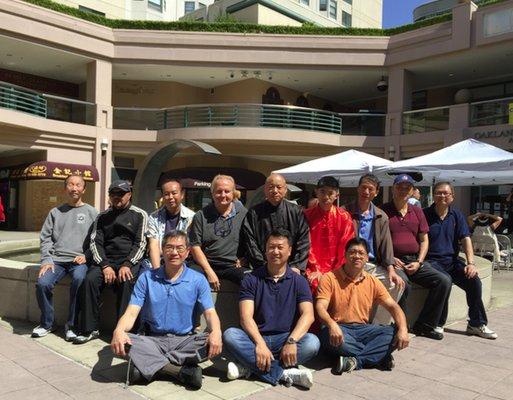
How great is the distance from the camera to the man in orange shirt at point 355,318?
4.31m

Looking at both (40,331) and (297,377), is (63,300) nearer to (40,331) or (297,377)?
(40,331)

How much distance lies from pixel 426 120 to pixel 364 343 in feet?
58.1

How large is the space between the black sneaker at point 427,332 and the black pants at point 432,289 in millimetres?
40

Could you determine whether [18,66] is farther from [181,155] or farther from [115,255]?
[115,255]

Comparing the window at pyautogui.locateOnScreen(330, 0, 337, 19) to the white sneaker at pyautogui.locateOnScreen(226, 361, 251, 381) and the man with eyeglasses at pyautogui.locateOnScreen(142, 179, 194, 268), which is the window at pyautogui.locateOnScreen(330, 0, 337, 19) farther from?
the white sneaker at pyautogui.locateOnScreen(226, 361, 251, 381)

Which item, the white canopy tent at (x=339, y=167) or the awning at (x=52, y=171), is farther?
the awning at (x=52, y=171)

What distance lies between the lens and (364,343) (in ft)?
14.5

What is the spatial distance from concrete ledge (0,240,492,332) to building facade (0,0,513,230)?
521 inches

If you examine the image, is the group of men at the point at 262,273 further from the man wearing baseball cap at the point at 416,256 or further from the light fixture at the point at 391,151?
the light fixture at the point at 391,151

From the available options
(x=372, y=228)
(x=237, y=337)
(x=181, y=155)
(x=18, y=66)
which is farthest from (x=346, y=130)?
A: (x=237, y=337)

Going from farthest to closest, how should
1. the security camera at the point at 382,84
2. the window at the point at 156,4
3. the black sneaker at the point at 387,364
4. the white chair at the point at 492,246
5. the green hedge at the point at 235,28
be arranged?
the window at the point at 156,4
the security camera at the point at 382,84
the green hedge at the point at 235,28
the white chair at the point at 492,246
the black sneaker at the point at 387,364

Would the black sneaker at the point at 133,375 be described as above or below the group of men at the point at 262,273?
below

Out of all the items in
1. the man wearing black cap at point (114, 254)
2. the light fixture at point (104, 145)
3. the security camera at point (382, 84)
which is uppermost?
the security camera at point (382, 84)

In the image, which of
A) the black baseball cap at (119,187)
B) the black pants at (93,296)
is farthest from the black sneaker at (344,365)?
the black baseball cap at (119,187)
